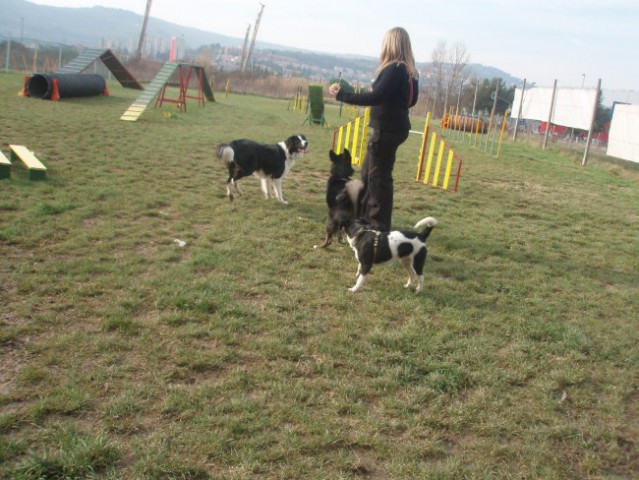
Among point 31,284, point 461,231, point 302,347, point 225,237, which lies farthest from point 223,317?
point 461,231

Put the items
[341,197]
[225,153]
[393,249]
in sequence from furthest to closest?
[225,153] < [341,197] < [393,249]

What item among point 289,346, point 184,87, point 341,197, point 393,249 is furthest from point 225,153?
point 184,87

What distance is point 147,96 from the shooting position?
16.8m

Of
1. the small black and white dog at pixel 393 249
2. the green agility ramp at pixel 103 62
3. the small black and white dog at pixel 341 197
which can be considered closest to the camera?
the small black and white dog at pixel 393 249

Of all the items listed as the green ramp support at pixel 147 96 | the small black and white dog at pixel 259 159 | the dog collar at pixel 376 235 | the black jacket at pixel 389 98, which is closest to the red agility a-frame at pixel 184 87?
the green ramp support at pixel 147 96

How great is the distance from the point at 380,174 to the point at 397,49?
1.22m

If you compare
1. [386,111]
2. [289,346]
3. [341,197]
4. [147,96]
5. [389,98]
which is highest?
[147,96]

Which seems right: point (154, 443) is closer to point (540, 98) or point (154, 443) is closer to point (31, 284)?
point (31, 284)

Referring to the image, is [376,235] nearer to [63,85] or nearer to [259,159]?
[259,159]

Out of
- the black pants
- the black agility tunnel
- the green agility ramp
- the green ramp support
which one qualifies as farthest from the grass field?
the green agility ramp

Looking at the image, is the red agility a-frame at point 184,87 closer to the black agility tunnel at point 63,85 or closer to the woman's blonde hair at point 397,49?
the black agility tunnel at point 63,85

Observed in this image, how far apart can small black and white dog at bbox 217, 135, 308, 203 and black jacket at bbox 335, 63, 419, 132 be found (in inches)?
92.2

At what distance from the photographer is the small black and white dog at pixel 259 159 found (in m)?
7.04

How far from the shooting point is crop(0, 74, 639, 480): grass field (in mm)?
2543
